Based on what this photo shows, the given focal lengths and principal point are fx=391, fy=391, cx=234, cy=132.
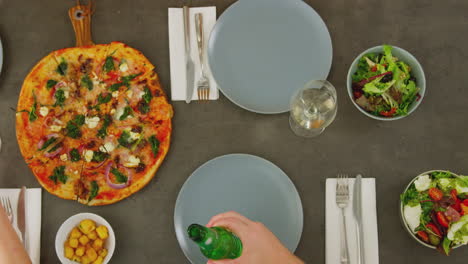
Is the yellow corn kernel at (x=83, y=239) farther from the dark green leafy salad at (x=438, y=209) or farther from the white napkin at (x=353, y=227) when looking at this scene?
the dark green leafy salad at (x=438, y=209)

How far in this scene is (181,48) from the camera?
134 cm

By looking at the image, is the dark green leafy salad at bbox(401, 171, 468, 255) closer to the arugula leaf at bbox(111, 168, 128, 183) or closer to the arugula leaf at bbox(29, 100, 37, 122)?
the arugula leaf at bbox(111, 168, 128, 183)

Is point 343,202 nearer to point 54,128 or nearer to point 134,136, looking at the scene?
point 134,136

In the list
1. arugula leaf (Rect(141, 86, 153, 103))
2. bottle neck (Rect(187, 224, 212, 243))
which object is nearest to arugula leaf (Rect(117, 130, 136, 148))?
arugula leaf (Rect(141, 86, 153, 103))

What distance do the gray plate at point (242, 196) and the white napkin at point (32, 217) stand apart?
1.49ft

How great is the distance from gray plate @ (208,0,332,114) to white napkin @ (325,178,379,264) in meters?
0.37

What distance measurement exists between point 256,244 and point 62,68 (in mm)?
876

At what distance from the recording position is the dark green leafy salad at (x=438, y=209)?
112 cm

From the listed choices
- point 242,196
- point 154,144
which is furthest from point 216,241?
point 154,144

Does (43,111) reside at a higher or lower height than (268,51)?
lower

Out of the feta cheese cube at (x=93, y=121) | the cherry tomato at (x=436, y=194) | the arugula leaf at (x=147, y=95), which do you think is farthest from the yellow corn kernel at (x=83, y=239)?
the cherry tomato at (x=436, y=194)

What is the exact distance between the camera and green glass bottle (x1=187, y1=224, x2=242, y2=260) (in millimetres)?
783

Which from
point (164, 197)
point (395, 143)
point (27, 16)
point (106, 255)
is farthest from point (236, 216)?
point (27, 16)

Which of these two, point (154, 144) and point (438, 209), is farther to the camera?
point (154, 144)
